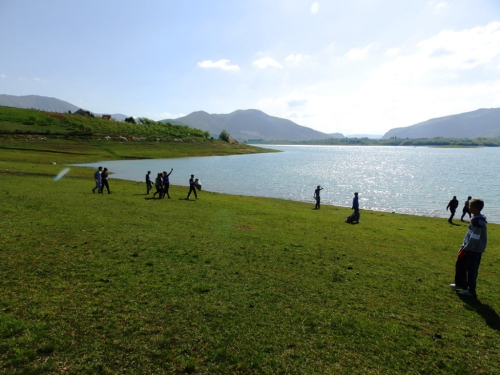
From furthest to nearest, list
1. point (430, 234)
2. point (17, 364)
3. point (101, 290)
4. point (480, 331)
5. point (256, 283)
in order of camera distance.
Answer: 1. point (430, 234)
2. point (256, 283)
3. point (101, 290)
4. point (480, 331)
5. point (17, 364)

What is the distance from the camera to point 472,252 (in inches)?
406

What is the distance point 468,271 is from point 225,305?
28.9 feet

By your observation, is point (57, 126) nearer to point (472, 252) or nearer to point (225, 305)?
point (225, 305)

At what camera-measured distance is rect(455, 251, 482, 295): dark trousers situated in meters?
10.3

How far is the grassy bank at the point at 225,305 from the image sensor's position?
6.61 metres

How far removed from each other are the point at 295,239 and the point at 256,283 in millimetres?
→ 7328

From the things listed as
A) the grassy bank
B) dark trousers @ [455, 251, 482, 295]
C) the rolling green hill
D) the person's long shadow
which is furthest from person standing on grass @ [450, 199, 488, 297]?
the rolling green hill

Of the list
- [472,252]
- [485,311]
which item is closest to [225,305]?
[485,311]

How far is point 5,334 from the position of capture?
6762 mm

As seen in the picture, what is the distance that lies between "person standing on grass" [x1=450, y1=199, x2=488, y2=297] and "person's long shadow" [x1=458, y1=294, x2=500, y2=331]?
1.18 feet

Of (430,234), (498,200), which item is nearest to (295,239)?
(430,234)

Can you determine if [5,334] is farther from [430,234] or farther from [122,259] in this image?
[430,234]

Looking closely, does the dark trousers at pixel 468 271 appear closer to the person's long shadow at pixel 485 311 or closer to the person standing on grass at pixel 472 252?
the person standing on grass at pixel 472 252

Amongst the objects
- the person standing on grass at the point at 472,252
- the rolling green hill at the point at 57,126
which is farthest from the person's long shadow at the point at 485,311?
the rolling green hill at the point at 57,126
